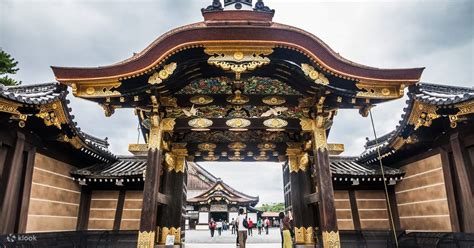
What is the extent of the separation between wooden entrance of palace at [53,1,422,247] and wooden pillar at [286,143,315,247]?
2.46 feet

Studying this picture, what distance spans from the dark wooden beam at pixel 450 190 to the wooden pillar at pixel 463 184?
14cm

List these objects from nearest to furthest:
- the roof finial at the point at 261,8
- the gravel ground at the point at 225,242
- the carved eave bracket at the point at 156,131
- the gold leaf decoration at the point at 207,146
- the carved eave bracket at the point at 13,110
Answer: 1. the carved eave bracket at the point at 13,110
2. the roof finial at the point at 261,8
3. the carved eave bracket at the point at 156,131
4. the gold leaf decoration at the point at 207,146
5. the gravel ground at the point at 225,242

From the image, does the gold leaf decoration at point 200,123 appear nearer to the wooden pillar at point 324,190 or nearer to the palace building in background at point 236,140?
the palace building in background at point 236,140

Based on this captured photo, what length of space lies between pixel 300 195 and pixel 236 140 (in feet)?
8.80

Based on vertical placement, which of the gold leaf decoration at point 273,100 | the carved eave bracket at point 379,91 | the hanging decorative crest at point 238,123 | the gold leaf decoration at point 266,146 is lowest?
the gold leaf decoration at point 266,146

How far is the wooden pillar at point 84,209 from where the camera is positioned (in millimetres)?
10711

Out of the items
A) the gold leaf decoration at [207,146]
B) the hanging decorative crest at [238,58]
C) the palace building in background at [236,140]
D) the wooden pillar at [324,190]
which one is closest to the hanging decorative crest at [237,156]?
the palace building in background at [236,140]

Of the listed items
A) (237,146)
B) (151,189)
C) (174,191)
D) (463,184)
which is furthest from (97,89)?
(463,184)

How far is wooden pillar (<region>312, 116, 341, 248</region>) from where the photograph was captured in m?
6.21

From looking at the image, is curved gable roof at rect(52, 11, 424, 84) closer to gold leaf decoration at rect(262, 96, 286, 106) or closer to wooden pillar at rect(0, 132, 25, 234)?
gold leaf decoration at rect(262, 96, 286, 106)

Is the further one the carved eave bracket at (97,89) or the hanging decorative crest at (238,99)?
the hanging decorative crest at (238,99)

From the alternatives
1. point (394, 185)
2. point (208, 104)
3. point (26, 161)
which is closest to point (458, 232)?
point (394, 185)

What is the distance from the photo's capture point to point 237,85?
6824 millimetres

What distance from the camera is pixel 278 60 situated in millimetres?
6230
